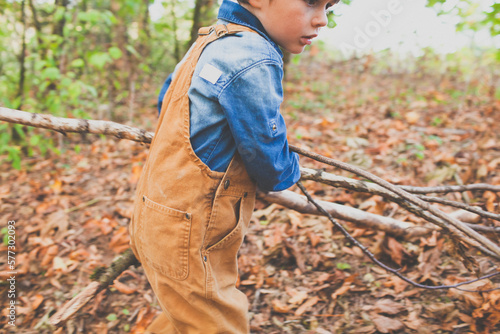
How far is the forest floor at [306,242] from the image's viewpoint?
2129 millimetres

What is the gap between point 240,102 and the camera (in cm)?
123

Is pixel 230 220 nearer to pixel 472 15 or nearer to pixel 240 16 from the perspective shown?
pixel 240 16

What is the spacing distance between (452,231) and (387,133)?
2905 mm

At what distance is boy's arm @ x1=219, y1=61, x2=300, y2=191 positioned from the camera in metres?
1.23

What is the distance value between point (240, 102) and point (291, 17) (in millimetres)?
471

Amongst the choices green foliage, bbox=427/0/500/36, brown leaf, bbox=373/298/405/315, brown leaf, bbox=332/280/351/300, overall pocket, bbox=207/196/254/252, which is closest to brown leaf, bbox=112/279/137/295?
overall pocket, bbox=207/196/254/252

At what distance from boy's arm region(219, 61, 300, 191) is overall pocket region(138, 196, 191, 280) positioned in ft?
1.42

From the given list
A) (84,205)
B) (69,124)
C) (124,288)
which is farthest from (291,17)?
(84,205)

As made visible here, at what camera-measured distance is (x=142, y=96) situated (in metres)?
6.95

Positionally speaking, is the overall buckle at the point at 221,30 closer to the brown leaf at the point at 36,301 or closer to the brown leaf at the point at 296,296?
the brown leaf at the point at 296,296

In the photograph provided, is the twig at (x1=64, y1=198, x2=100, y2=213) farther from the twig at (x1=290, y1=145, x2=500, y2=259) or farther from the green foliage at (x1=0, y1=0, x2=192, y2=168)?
the twig at (x1=290, y1=145, x2=500, y2=259)

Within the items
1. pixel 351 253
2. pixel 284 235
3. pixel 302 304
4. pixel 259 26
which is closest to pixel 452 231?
pixel 351 253

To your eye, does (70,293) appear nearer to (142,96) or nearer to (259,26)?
(259,26)

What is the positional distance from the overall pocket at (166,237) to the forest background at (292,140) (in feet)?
3.50
